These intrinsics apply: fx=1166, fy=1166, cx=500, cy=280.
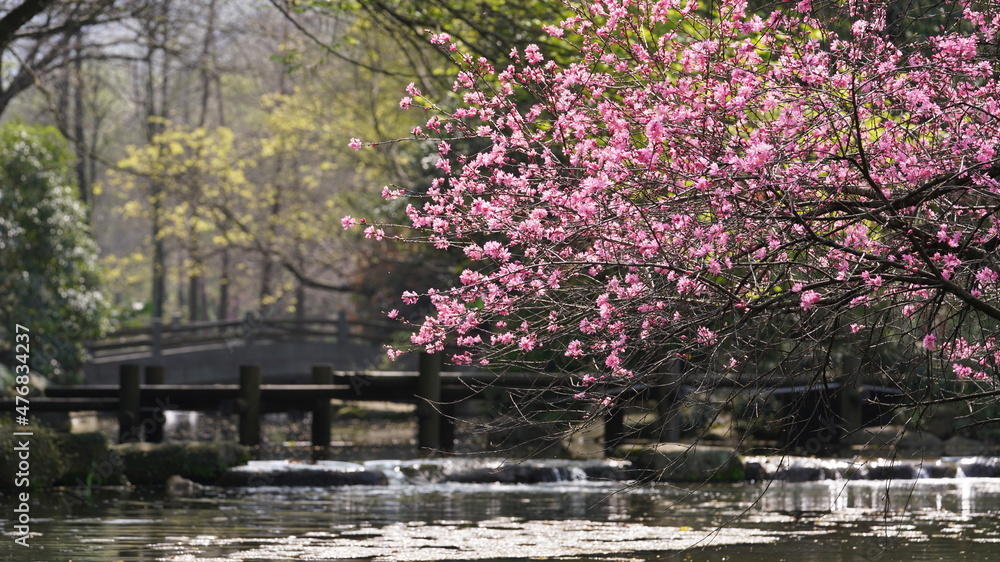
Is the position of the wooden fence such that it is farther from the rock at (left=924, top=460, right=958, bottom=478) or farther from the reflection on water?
the rock at (left=924, top=460, right=958, bottom=478)

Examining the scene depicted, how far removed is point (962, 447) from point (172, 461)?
1169 centimetres

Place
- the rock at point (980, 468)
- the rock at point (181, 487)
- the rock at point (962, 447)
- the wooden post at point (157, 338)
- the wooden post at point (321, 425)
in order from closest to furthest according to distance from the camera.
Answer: the rock at point (181, 487), the rock at point (980, 468), the rock at point (962, 447), the wooden post at point (321, 425), the wooden post at point (157, 338)

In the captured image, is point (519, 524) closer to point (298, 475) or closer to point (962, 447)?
point (298, 475)

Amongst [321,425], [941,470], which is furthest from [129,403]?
[941,470]

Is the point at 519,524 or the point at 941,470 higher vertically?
the point at 941,470

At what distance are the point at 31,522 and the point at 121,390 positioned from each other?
5317mm

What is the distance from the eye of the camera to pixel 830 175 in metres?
5.74

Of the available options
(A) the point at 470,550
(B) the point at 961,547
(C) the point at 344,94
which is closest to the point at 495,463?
(A) the point at 470,550

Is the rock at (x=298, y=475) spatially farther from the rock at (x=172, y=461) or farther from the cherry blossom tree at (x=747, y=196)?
the cherry blossom tree at (x=747, y=196)

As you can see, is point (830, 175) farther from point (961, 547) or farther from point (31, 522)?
point (31, 522)

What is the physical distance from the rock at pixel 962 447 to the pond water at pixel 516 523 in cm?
238

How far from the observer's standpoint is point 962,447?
17.9m

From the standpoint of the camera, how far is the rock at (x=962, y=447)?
17078 millimetres

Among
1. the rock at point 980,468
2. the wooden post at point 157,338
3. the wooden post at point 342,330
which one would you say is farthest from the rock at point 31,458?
the wooden post at point 342,330
